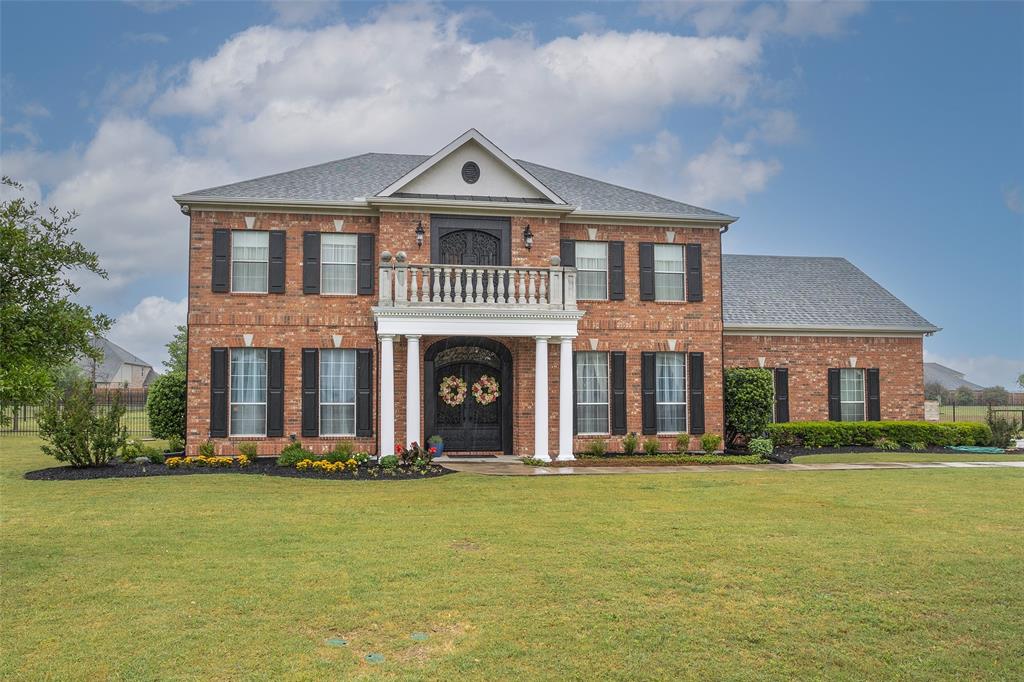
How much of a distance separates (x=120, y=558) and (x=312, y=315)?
444 inches

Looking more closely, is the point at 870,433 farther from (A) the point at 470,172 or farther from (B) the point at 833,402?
(A) the point at 470,172

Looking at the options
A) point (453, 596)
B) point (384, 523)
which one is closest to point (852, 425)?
point (384, 523)

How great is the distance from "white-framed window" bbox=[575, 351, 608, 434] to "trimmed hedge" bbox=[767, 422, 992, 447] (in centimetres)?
505

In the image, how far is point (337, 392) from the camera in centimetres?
1950

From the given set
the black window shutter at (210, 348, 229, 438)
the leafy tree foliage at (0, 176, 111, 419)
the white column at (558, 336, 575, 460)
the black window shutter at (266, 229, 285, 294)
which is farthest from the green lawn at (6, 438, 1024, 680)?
the black window shutter at (266, 229, 285, 294)

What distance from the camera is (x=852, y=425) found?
23125 millimetres

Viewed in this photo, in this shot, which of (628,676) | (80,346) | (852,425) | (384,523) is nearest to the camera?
(628,676)

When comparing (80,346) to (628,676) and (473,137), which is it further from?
(473,137)

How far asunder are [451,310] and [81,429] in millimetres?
8443

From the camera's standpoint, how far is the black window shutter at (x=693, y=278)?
68.7 feet

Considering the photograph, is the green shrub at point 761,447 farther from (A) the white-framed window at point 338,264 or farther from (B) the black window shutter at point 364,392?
(A) the white-framed window at point 338,264

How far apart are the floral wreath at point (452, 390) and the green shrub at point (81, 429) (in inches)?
289

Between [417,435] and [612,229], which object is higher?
[612,229]

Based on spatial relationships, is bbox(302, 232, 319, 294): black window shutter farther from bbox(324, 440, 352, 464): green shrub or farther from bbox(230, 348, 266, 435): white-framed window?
bbox(324, 440, 352, 464): green shrub
